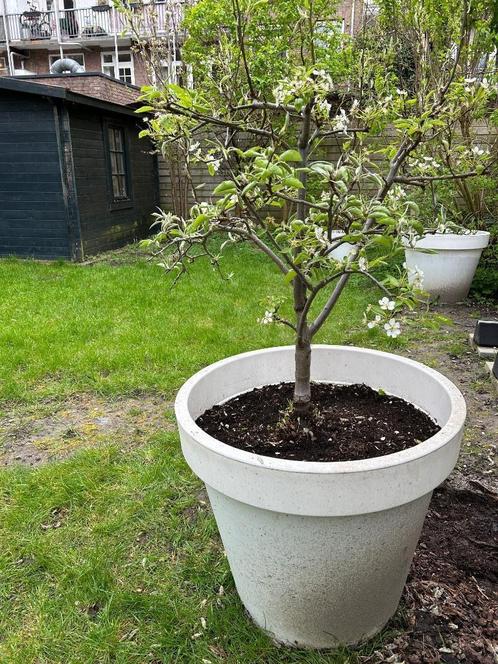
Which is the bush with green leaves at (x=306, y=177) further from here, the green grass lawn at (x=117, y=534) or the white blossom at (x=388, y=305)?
the green grass lawn at (x=117, y=534)

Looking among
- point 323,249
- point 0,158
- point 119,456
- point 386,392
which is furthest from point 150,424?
point 0,158

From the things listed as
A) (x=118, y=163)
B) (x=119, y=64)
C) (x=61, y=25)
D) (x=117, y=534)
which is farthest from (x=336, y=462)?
(x=61, y=25)

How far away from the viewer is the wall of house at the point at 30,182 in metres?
6.61

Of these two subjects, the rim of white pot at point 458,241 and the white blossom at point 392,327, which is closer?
the white blossom at point 392,327

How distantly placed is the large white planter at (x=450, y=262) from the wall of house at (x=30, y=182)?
15.1 feet

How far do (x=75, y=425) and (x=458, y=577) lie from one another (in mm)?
1968

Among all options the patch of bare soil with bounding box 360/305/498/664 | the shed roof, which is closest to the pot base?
the patch of bare soil with bounding box 360/305/498/664

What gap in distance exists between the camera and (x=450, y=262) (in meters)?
4.72

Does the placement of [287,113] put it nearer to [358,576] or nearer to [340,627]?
[358,576]

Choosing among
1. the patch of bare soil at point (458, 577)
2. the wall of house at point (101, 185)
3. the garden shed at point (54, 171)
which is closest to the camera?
the patch of bare soil at point (458, 577)

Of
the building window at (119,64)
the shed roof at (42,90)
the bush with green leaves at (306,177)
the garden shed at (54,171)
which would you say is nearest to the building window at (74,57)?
the building window at (119,64)

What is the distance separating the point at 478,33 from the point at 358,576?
542 cm

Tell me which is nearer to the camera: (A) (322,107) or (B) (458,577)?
(A) (322,107)

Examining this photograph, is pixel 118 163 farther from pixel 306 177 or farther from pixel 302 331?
pixel 302 331
